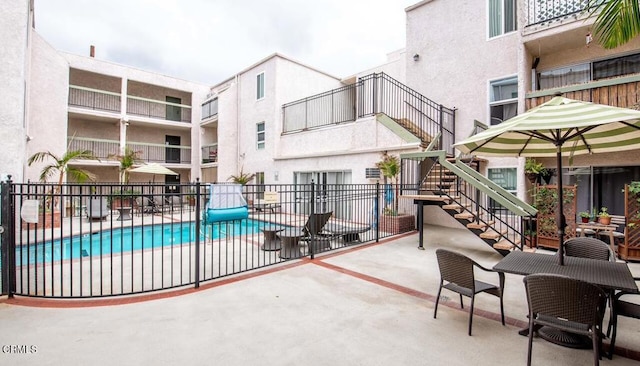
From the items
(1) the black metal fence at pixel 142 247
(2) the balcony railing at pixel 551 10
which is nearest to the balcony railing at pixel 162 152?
(1) the black metal fence at pixel 142 247

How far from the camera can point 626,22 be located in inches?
174

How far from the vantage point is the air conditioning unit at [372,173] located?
11.6 meters

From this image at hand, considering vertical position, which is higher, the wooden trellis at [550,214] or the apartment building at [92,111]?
the apartment building at [92,111]

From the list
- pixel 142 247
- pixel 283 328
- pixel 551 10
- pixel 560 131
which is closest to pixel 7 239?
pixel 142 247

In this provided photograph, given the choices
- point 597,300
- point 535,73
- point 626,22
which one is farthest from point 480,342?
point 535,73

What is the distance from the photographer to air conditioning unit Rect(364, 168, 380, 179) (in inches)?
456

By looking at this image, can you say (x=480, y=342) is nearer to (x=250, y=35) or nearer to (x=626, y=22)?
(x=626, y=22)

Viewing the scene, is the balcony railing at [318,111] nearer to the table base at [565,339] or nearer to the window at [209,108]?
the window at [209,108]

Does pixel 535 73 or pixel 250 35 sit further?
pixel 250 35

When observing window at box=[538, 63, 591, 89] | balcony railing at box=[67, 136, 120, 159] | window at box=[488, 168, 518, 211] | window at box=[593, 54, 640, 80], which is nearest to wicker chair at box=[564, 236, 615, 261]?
window at box=[488, 168, 518, 211]

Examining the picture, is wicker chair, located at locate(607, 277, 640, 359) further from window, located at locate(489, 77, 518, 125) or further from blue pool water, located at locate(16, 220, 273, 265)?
window, located at locate(489, 77, 518, 125)

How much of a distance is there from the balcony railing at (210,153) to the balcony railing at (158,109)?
3033mm

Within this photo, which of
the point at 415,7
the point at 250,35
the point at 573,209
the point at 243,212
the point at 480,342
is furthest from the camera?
→ the point at 250,35

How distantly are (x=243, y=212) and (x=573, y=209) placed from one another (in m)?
9.13
